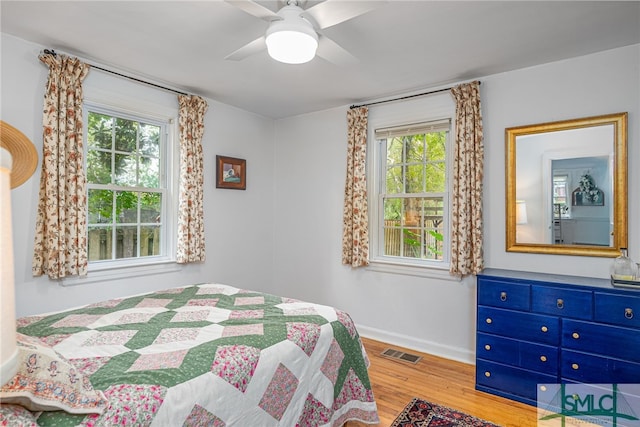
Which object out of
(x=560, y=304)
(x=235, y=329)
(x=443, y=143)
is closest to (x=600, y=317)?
(x=560, y=304)

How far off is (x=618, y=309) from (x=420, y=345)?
1.71m

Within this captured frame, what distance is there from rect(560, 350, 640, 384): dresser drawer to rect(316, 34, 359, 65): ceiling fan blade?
2.51 m

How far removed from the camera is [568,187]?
2.76 meters

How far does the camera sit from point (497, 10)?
2115 mm

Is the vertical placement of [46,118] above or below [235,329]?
above

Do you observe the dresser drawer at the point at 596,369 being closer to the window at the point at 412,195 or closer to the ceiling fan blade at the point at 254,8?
the window at the point at 412,195

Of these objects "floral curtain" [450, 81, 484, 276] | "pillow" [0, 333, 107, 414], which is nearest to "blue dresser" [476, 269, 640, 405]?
"floral curtain" [450, 81, 484, 276]

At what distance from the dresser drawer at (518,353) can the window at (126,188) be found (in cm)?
307

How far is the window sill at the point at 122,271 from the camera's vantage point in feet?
9.21

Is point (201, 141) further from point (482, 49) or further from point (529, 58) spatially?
point (529, 58)

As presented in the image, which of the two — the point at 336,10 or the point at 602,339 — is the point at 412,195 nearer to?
the point at 602,339

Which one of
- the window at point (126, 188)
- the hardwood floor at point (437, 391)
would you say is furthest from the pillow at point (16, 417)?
the window at point (126, 188)

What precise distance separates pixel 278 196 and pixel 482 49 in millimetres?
2919

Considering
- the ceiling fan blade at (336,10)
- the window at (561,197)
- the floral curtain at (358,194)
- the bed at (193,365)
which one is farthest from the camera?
the floral curtain at (358,194)
